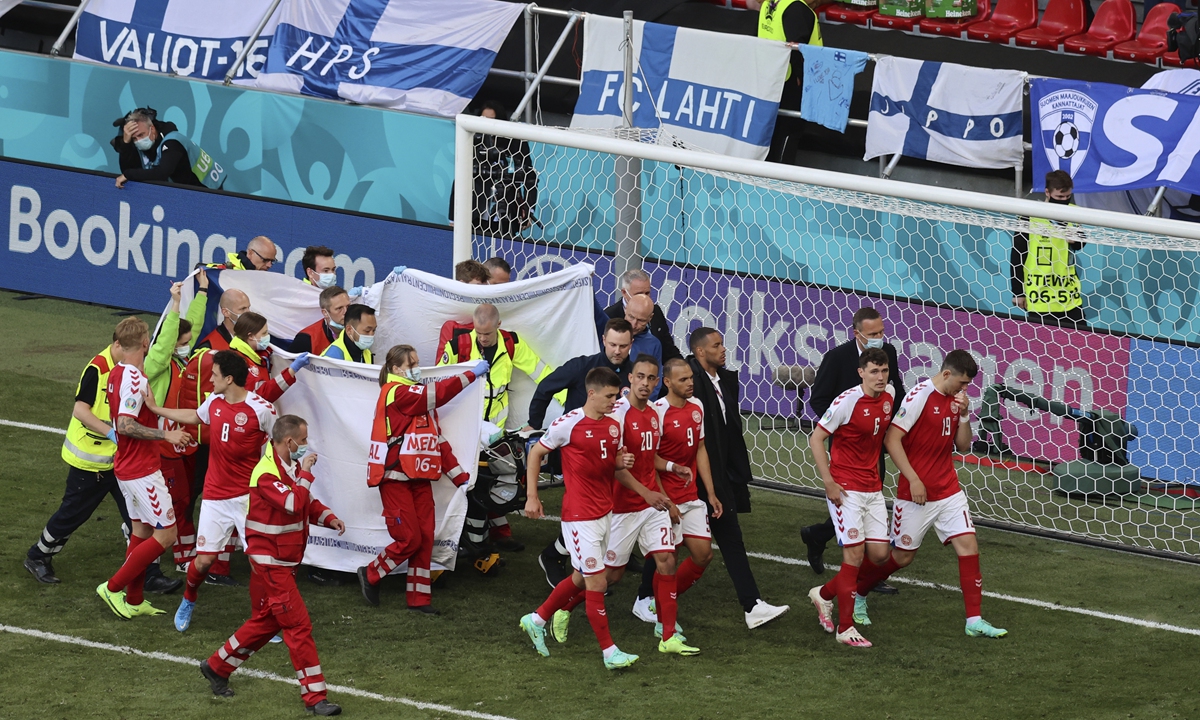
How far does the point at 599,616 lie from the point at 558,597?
1.08ft

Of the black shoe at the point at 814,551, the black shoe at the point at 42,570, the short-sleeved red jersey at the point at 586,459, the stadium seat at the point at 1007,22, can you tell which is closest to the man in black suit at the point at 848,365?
the black shoe at the point at 814,551

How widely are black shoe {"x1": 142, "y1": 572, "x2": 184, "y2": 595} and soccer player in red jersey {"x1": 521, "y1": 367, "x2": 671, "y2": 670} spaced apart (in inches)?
101

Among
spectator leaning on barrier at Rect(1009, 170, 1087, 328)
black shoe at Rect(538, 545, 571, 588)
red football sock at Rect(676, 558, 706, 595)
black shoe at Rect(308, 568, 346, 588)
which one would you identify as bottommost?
black shoe at Rect(308, 568, 346, 588)

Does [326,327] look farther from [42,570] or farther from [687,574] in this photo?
[687,574]

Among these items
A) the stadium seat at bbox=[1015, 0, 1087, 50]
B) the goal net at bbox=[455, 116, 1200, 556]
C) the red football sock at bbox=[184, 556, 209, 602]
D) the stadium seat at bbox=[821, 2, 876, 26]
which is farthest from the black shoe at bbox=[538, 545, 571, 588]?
the stadium seat at bbox=[821, 2, 876, 26]

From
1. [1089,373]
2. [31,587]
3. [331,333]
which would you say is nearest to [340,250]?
[331,333]

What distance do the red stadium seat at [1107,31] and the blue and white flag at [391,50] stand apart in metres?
6.18

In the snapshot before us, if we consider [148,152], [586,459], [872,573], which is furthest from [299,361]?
[148,152]

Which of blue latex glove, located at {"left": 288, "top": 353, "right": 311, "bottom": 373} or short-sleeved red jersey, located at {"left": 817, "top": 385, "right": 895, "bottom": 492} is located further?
blue latex glove, located at {"left": 288, "top": 353, "right": 311, "bottom": 373}

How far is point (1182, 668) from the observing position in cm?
866

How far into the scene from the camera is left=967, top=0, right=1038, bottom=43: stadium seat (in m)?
17.1

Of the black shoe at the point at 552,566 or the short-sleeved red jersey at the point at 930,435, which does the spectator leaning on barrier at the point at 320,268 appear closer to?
the black shoe at the point at 552,566

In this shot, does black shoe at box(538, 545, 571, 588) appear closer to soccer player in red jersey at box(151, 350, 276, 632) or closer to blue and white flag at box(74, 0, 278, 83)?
soccer player in red jersey at box(151, 350, 276, 632)

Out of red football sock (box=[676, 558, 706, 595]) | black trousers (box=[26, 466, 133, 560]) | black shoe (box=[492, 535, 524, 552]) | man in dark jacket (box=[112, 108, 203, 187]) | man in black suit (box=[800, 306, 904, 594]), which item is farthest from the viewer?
man in dark jacket (box=[112, 108, 203, 187])
